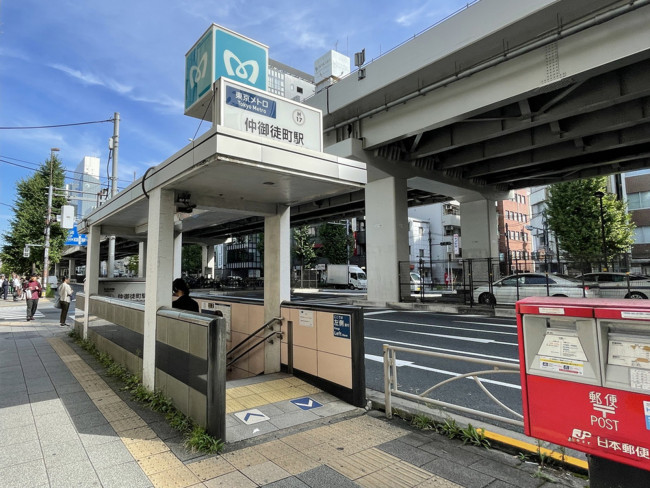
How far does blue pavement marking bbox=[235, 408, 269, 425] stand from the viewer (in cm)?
424

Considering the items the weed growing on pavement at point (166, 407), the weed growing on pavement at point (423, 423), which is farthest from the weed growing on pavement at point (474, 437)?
the weed growing on pavement at point (166, 407)

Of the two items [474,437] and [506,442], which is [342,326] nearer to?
[474,437]

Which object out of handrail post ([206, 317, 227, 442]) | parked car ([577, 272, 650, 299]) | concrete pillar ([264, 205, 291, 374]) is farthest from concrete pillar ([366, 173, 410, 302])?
handrail post ([206, 317, 227, 442])

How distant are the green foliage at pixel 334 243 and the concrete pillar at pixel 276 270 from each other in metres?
43.3

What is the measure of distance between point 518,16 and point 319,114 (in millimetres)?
9371

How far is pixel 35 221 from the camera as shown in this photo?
30.6 meters

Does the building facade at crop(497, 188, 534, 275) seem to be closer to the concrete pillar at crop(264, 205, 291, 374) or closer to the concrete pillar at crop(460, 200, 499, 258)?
the concrete pillar at crop(460, 200, 499, 258)

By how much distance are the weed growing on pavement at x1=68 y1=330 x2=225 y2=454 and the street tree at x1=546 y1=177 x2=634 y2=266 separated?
30789mm

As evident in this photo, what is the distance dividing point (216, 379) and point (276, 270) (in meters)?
2.66

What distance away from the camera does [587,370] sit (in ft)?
8.02

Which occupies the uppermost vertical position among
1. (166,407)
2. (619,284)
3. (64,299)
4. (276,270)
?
(276,270)

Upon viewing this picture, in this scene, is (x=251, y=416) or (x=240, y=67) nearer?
(x=251, y=416)

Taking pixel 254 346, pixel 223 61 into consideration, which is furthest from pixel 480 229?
pixel 223 61

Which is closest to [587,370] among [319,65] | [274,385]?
[274,385]
